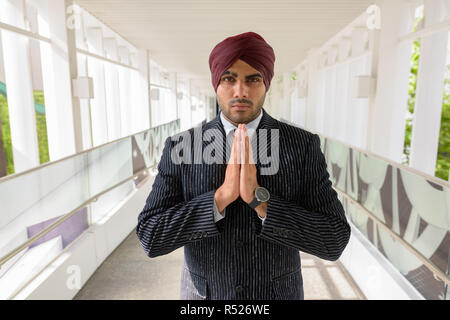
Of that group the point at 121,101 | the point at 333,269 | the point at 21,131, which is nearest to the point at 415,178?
the point at 333,269

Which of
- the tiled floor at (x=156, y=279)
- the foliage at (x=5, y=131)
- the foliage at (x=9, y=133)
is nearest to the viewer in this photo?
the tiled floor at (x=156, y=279)

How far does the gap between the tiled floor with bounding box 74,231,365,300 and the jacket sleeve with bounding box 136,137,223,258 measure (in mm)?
2979

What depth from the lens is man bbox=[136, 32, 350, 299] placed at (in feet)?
3.82

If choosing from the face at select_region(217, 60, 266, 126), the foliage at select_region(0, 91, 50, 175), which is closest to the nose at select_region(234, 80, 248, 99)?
the face at select_region(217, 60, 266, 126)

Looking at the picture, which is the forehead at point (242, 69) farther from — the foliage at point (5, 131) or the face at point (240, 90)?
the foliage at point (5, 131)

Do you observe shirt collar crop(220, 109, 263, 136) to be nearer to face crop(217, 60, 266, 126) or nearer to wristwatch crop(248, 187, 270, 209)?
face crop(217, 60, 266, 126)

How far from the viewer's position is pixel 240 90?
1192mm

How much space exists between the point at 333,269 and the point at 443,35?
3485mm

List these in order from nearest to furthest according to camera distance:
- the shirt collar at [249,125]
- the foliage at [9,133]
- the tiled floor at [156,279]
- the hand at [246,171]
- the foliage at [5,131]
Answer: the hand at [246,171] → the shirt collar at [249,125] → the tiled floor at [156,279] → the foliage at [5,131] → the foliage at [9,133]

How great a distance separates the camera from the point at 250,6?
6.14 metres

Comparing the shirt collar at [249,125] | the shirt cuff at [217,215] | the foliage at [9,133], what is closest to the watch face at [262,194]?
the shirt cuff at [217,215]

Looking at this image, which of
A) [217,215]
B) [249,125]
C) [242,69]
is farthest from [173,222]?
[242,69]

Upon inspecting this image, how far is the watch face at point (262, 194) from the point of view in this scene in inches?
45.1
